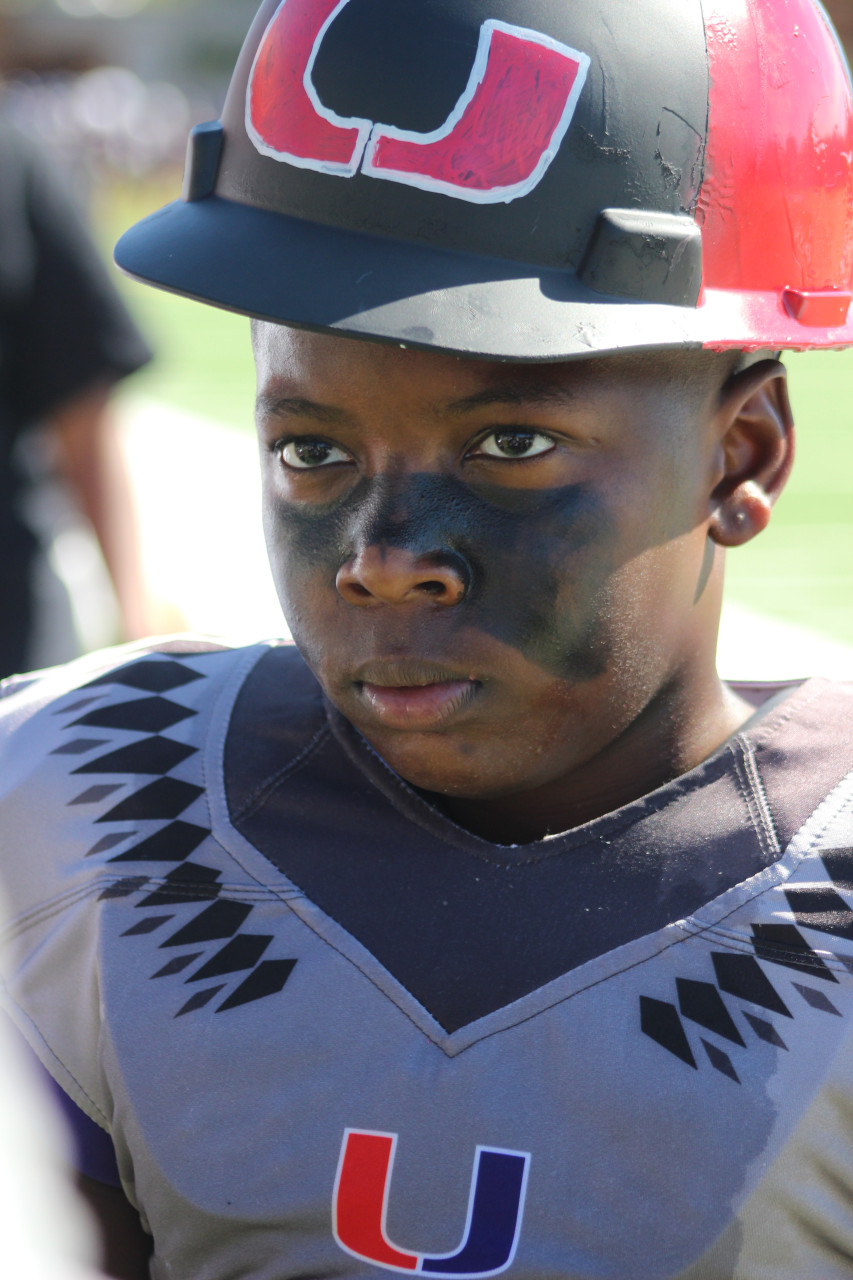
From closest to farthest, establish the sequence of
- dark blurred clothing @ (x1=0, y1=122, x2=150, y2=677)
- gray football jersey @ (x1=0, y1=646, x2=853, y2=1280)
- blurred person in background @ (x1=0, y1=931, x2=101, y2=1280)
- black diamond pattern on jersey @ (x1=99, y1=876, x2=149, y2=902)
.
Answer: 1. blurred person in background @ (x1=0, y1=931, x2=101, y2=1280)
2. gray football jersey @ (x1=0, y1=646, x2=853, y2=1280)
3. black diamond pattern on jersey @ (x1=99, y1=876, x2=149, y2=902)
4. dark blurred clothing @ (x1=0, y1=122, x2=150, y2=677)

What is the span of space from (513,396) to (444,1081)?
716mm

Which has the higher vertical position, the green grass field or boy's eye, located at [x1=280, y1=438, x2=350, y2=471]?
boy's eye, located at [x1=280, y1=438, x2=350, y2=471]

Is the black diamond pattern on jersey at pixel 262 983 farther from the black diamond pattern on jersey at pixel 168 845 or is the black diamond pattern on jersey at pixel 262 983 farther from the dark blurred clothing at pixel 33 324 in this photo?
the dark blurred clothing at pixel 33 324

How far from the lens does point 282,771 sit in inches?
75.7

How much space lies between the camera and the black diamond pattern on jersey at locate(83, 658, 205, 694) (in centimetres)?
210

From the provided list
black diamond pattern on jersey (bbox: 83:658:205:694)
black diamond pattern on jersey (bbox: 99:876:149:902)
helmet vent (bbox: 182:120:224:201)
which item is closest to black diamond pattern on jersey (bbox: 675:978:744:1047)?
black diamond pattern on jersey (bbox: 99:876:149:902)

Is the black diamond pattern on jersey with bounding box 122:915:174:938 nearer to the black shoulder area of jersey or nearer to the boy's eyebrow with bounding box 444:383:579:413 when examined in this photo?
the black shoulder area of jersey

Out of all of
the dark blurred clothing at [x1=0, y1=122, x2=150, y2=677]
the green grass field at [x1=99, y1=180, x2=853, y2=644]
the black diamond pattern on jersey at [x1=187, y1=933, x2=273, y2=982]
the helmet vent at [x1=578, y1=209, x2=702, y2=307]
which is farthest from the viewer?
the green grass field at [x1=99, y1=180, x2=853, y2=644]

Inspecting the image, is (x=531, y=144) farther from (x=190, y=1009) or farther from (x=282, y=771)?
(x=190, y=1009)

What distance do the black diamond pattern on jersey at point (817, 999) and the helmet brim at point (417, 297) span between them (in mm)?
688

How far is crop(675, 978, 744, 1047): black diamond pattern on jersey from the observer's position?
153 centimetres

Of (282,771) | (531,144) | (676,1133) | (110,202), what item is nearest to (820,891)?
(676,1133)

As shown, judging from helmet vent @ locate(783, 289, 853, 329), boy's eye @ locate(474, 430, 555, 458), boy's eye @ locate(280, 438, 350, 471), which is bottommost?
boy's eye @ locate(280, 438, 350, 471)

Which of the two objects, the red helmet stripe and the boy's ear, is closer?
the red helmet stripe
